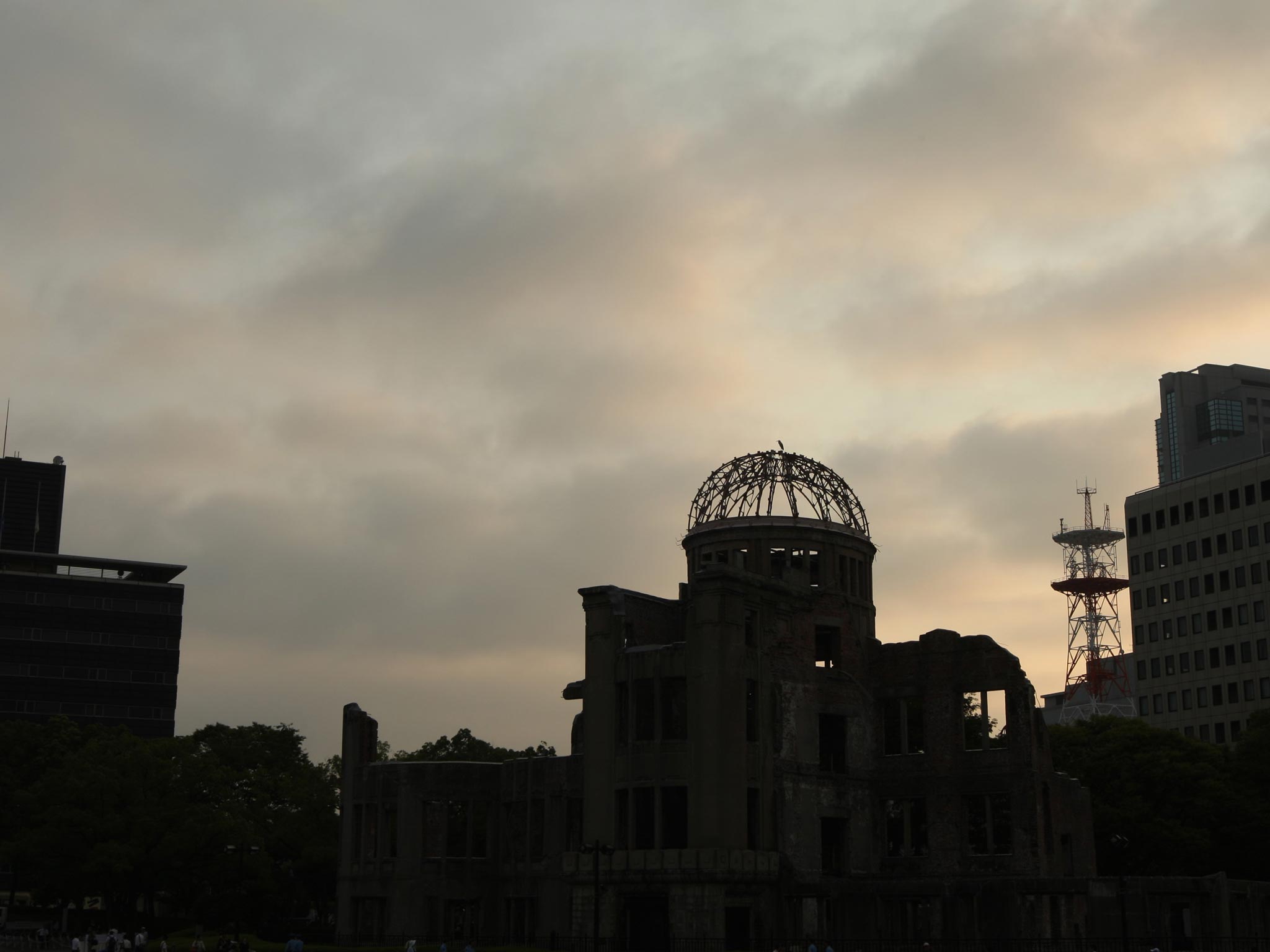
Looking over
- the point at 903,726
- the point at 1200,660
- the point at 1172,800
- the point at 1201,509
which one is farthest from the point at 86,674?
the point at 1172,800

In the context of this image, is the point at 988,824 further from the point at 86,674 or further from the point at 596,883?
the point at 86,674

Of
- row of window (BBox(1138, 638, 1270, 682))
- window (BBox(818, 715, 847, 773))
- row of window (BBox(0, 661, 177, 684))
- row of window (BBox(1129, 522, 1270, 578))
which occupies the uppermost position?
row of window (BBox(1129, 522, 1270, 578))

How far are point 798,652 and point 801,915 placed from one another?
11810 mm

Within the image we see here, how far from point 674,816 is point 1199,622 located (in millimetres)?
83200

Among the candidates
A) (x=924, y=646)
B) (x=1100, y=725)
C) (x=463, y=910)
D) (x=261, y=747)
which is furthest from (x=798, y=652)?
(x=261, y=747)

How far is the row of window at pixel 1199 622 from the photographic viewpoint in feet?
415

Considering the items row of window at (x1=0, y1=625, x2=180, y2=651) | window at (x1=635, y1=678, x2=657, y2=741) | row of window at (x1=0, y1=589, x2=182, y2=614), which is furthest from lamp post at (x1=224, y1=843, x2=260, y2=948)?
row of window at (x1=0, y1=589, x2=182, y2=614)

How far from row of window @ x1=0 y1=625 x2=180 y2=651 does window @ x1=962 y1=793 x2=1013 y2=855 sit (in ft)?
353

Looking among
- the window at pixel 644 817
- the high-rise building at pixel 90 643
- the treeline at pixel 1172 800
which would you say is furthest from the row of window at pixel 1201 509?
the high-rise building at pixel 90 643

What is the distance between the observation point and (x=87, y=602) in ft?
512

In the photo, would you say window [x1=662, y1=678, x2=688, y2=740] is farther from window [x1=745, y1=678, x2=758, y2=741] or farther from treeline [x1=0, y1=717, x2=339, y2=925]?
treeline [x1=0, y1=717, x2=339, y2=925]

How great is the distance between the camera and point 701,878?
6116 centimetres

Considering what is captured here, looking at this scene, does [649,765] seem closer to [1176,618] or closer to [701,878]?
[701,878]

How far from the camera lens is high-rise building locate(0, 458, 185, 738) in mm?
152125
